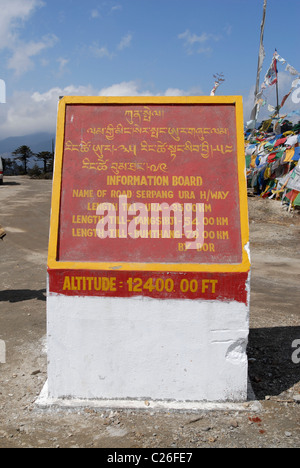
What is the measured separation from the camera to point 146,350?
160 inches

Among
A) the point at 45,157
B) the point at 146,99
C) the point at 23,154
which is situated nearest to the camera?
the point at 146,99

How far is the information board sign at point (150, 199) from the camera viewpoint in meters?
3.97

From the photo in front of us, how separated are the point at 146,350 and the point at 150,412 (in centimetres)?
57

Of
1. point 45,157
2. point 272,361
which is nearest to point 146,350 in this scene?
point 272,361

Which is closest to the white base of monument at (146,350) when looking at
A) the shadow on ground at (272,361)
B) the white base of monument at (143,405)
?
the white base of monument at (143,405)

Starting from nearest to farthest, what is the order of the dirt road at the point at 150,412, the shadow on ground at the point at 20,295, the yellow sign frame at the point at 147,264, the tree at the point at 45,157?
the dirt road at the point at 150,412, the yellow sign frame at the point at 147,264, the shadow on ground at the point at 20,295, the tree at the point at 45,157

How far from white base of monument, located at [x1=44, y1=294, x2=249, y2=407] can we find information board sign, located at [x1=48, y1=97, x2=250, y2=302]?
0.16 meters

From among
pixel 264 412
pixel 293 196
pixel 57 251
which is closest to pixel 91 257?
pixel 57 251

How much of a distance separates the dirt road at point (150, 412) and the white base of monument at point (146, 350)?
21 centimetres

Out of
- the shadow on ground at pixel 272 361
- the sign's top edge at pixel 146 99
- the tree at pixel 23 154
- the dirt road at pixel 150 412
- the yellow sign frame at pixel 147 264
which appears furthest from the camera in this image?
the tree at pixel 23 154

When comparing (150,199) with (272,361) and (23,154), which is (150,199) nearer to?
(272,361)

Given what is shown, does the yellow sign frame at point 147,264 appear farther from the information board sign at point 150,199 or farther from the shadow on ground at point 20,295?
the shadow on ground at point 20,295

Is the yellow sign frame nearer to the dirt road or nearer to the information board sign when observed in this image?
the information board sign

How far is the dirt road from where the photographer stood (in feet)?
12.1
